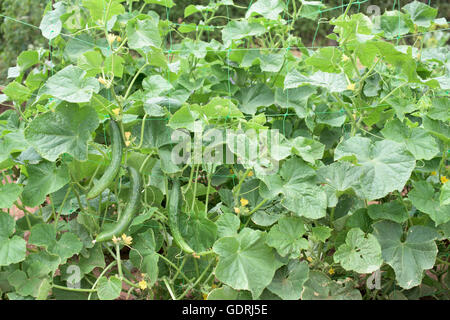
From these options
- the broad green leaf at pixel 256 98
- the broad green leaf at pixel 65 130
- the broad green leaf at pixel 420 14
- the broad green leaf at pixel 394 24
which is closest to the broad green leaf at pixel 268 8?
the broad green leaf at pixel 256 98

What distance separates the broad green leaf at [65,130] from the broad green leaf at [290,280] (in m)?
0.65

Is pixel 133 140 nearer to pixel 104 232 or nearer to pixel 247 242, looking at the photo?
pixel 104 232

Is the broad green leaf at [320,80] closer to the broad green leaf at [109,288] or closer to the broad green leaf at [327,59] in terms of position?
the broad green leaf at [327,59]

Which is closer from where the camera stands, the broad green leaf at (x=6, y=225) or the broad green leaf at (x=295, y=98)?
the broad green leaf at (x=6, y=225)

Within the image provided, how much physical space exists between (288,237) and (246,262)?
0.14 metres

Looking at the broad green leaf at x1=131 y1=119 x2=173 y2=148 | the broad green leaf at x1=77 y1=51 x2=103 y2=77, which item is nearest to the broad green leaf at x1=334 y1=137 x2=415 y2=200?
the broad green leaf at x1=131 y1=119 x2=173 y2=148

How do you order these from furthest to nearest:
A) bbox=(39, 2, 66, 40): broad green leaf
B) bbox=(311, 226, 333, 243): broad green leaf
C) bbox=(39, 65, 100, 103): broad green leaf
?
bbox=(39, 2, 66, 40): broad green leaf → bbox=(311, 226, 333, 243): broad green leaf → bbox=(39, 65, 100, 103): broad green leaf

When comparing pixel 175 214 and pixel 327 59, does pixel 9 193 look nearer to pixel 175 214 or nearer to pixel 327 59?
pixel 175 214

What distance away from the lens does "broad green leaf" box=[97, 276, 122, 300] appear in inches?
55.3

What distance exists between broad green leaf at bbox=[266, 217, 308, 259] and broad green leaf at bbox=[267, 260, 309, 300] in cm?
5

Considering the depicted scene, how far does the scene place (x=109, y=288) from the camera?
141cm

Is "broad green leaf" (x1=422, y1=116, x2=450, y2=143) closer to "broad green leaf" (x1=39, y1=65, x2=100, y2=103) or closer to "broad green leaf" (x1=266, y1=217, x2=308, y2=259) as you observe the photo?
"broad green leaf" (x1=266, y1=217, x2=308, y2=259)

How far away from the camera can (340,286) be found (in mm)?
1521

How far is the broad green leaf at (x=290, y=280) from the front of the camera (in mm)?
1458
